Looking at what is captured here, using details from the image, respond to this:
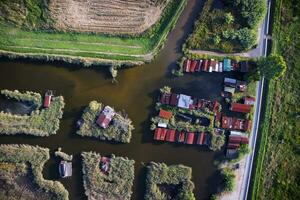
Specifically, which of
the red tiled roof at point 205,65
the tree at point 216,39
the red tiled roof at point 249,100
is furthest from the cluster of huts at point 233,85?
the tree at point 216,39

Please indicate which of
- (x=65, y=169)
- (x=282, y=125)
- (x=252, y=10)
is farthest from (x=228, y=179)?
(x=252, y=10)

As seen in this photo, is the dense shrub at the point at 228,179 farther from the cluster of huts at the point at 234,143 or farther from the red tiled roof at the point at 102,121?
the red tiled roof at the point at 102,121

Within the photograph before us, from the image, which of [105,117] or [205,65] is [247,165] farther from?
[105,117]

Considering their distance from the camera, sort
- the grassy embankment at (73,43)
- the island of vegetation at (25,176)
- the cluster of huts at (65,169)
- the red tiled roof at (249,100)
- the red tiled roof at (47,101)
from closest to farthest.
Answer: the island of vegetation at (25,176) → the cluster of huts at (65,169) → the red tiled roof at (47,101) → the grassy embankment at (73,43) → the red tiled roof at (249,100)

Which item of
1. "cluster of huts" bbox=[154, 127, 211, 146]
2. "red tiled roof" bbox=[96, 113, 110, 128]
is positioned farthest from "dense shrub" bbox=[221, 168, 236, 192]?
"red tiled roof" bbox=[96, 113, 110, 128]

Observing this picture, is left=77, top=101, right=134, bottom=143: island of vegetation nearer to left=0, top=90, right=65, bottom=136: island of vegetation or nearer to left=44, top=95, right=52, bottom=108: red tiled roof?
left=0, top=90, right=65, bottom=136: island of vegetation

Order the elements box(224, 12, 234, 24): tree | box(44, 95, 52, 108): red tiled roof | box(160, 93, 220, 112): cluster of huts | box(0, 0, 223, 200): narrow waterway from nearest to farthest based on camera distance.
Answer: box(44, 95, 52, 108): red tiled roof
box(0, 0, 223, 200): narrow waterway
box(160, 93, 220, 112): cluster of huts
box(224, 12, 234, 24): tree

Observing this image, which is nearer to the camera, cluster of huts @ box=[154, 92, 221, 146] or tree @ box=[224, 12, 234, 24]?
cluster of huts @ box=[154, 92, 221, 146]
